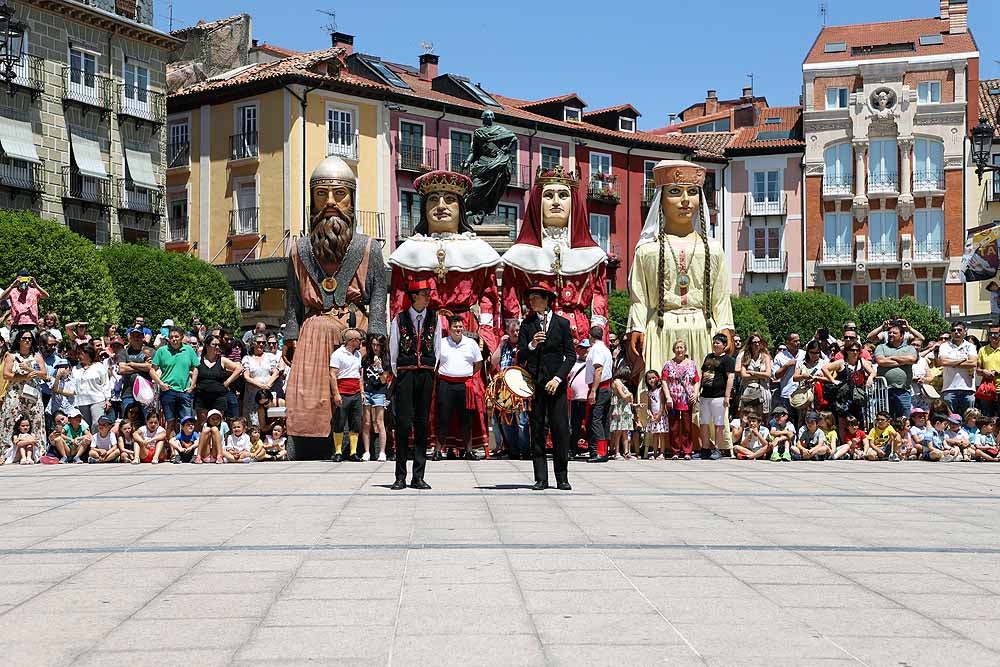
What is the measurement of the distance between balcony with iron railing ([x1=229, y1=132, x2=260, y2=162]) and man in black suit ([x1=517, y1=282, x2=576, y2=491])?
130 ft

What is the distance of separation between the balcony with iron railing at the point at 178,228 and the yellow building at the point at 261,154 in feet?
0.16

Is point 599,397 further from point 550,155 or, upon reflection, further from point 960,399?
point 550,155

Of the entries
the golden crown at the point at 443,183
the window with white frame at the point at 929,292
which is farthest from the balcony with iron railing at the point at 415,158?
the golden crown at the point at 443,183

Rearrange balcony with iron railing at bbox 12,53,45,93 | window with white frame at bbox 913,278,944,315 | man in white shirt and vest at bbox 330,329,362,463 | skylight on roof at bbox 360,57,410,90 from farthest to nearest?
window with white frame at bbox 913,278,944,315 → skylight on roof at bbox 360,57,410,90 → balcony with iron railing at bbox 12,53,45,93 → man in white shirt and vest at bbox 330,329,362,463

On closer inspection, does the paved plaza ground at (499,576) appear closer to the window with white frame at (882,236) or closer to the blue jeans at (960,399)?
the blue jeans at (960,399)

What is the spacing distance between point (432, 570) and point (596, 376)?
879cm

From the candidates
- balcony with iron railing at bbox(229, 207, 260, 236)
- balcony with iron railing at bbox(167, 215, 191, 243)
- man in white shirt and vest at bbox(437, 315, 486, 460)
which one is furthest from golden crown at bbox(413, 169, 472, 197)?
balcony with iron railing at bbox(167, 215, 191, 243)

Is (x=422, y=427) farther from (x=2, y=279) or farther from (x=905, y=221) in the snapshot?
(x=905, y=221)

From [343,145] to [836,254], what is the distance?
1080 inches

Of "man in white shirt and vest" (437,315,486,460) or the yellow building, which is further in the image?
the yellow building

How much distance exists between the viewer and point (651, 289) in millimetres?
16438

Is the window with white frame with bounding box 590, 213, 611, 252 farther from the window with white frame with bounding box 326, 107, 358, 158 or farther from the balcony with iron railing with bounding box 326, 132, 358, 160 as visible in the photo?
the window with white frame with bounding box 326, 107, 358, 158

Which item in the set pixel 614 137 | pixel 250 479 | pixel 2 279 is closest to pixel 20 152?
pixel 2 279

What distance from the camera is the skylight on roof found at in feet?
171
